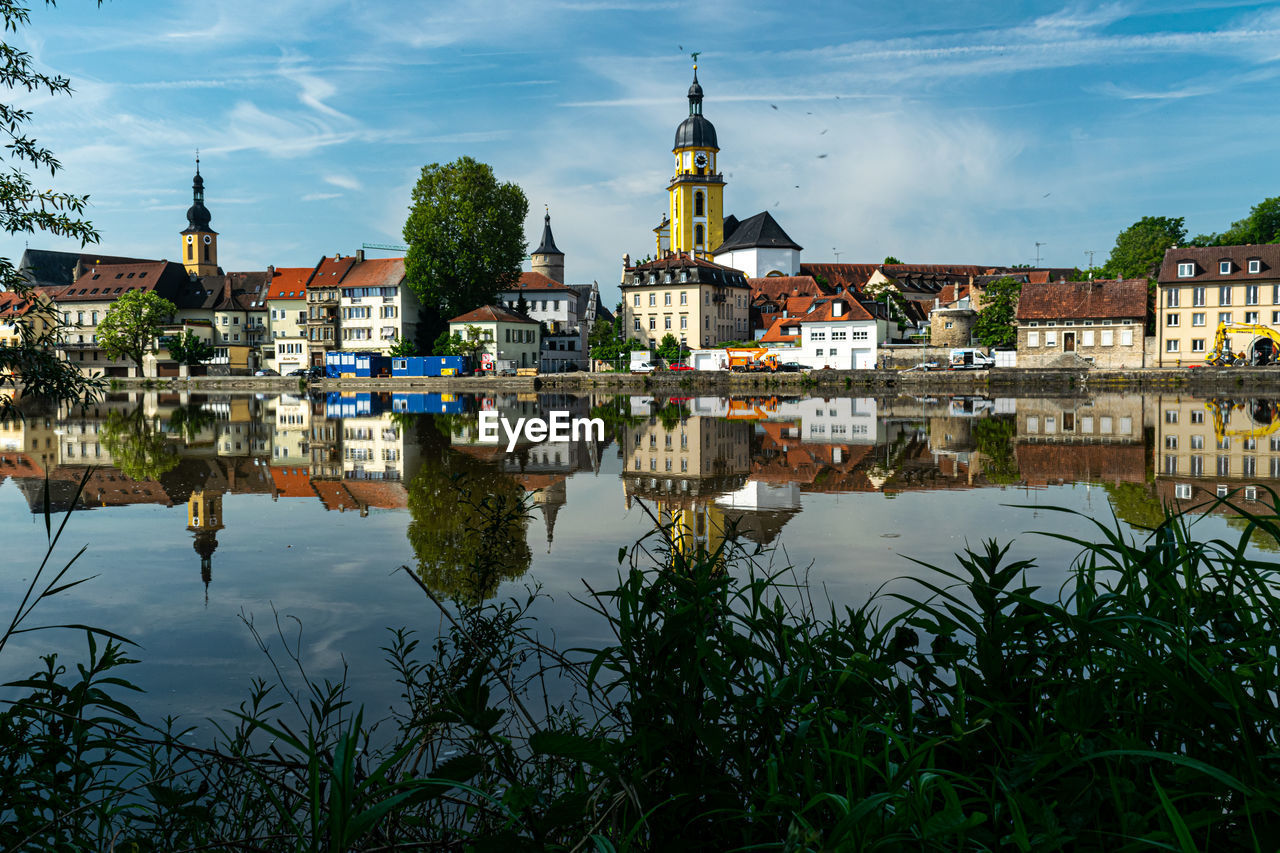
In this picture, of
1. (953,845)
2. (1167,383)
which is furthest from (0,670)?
(1167,383)

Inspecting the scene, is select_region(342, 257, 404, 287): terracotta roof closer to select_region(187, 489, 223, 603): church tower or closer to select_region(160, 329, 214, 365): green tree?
select_region(160, 329, 214, 365): green tree

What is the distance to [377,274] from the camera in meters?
81.4

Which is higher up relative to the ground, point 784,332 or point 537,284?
point 537,284

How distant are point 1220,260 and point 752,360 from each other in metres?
33.1

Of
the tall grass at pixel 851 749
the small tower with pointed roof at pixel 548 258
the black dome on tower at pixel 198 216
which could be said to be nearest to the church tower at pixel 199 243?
the black dome on tower at pixel 198 216

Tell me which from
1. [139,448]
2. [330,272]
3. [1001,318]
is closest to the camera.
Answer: [139,448]

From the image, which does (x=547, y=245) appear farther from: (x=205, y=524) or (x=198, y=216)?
(x=205, y=524)

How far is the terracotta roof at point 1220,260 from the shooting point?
2381 inches

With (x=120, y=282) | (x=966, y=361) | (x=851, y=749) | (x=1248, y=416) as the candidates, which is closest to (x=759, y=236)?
(x=966, y=361)

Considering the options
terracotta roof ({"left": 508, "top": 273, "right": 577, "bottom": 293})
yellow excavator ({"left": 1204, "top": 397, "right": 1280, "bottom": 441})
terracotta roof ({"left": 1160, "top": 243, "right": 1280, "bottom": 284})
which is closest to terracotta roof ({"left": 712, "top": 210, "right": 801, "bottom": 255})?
terracotta roof ({"left": 508, "top": 273, "right": 577, "bottom": 293})

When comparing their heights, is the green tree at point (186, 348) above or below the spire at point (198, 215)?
below

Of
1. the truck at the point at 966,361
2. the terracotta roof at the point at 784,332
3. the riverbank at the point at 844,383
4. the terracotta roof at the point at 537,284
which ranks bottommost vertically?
the riverbank at the point at 844,383

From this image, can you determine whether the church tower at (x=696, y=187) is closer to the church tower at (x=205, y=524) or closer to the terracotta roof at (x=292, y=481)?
A: the terracotta roof at (x=292, y=481)

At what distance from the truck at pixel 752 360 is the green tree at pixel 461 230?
61.5ft
